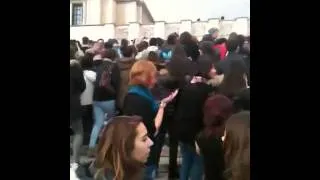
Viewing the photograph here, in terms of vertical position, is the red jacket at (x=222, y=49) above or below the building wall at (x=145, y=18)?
below

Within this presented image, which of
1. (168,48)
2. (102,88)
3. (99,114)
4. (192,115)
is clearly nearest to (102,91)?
(102,88)

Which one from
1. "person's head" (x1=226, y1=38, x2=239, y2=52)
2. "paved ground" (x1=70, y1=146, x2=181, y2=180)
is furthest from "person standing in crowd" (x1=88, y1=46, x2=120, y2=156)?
"person's head" (x1=226, y1=38, x2=239, y2=52)

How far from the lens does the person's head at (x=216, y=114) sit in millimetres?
3322

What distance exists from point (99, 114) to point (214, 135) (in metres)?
0.89

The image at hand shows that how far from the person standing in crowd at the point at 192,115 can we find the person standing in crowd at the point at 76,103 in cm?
74

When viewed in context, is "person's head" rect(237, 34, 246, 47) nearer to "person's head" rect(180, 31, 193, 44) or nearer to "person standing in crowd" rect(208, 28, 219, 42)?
"person standing in crowd" rect(208, 28, 219, 42)

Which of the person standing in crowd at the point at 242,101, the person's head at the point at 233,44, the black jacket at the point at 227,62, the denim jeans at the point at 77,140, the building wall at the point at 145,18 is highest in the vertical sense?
the building wall at the point at 145,18

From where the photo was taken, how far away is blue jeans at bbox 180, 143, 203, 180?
3.38m

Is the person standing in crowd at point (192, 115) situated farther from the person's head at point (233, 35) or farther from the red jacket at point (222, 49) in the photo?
the person's head at point (233, 35)

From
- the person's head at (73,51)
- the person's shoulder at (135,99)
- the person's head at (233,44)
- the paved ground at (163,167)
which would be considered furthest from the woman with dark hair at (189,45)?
the person's head at (73,51)

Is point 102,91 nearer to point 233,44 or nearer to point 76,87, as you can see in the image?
point 76,87

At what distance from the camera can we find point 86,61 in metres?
3.63

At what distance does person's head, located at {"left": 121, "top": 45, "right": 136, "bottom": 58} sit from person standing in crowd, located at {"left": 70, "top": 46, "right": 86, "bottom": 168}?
14.6 inches
